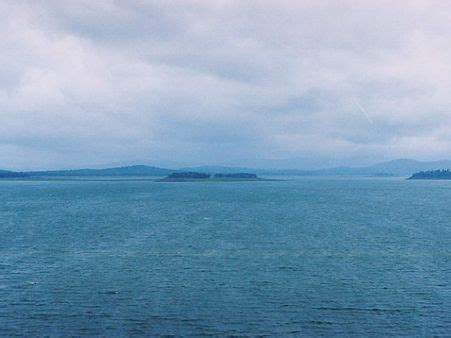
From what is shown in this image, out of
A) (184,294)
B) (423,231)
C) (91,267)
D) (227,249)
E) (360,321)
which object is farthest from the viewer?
(423,231)

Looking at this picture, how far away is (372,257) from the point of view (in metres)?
32.7

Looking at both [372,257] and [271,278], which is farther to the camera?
[372,257]

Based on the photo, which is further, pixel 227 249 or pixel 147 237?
pixel 147 237

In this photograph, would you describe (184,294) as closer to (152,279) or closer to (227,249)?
(152,279)

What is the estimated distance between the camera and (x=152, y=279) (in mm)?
25906

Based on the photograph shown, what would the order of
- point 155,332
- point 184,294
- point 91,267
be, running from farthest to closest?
point 91,267 → point 184,294 → point 155,332

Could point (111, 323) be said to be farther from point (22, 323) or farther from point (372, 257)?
point (372, 257)

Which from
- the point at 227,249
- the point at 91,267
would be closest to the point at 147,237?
the point at 227,249

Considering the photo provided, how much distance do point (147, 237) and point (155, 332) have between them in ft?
85.0

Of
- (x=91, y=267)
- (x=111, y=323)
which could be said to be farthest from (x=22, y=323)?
(x=91, y=267)

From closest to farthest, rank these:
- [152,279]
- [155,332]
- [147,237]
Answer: [155,332] → [152,279] → [147,237]

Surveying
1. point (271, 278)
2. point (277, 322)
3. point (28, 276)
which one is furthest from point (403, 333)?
point (28, 276)

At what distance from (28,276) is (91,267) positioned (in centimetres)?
409

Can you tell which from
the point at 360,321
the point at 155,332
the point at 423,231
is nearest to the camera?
the point at 155,332
